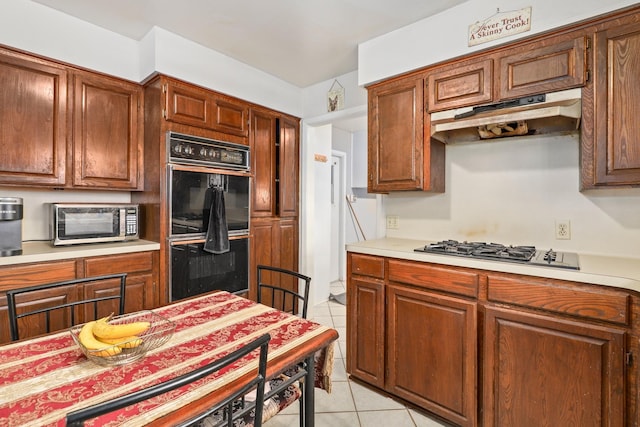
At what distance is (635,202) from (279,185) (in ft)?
8.77

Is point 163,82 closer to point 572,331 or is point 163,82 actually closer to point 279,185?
point 279,185

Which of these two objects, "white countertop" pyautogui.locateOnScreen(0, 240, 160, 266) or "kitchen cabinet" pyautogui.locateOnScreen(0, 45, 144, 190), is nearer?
"white countertop" pyautogui.locateOnScreen(0, 240, 160, 266)

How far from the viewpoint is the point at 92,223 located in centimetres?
224

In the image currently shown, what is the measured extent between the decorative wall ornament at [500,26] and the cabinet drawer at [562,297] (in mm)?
1367

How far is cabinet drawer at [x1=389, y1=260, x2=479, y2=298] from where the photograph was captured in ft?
5.36

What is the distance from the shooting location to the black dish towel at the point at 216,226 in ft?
8.46

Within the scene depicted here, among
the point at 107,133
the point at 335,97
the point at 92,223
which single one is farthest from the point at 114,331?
the point at 335,97

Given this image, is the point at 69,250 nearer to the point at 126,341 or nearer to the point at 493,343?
the point at 126,341

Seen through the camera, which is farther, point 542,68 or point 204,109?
point 204,109

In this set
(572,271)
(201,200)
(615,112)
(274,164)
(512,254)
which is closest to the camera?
(572,271)

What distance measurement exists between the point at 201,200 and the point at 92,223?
0.76 meters

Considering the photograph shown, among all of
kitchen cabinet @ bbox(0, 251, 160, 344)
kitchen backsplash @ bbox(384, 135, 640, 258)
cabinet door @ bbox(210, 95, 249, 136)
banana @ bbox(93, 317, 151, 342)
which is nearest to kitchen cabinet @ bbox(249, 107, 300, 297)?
cabinet door @ bbox(210, 95, 249, 136)

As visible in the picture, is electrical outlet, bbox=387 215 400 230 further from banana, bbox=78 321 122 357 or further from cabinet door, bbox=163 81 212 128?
banana, bbox=78 321 122 357

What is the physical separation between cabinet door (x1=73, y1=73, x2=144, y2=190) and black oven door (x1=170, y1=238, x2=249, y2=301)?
2.33 ft
